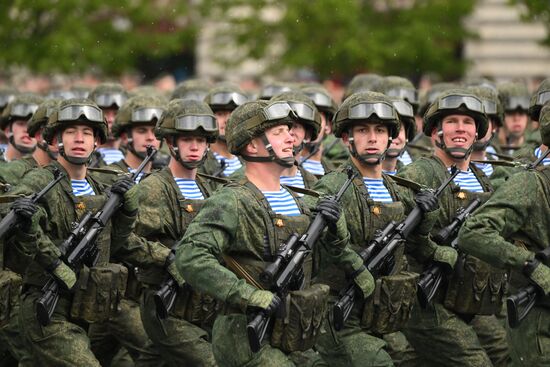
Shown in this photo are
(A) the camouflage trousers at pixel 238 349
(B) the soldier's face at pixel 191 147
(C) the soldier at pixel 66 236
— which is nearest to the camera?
(A) the camouflage trousers at pixel 238 349

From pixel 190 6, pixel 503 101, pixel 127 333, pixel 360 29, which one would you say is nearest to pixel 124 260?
pixel 127 333

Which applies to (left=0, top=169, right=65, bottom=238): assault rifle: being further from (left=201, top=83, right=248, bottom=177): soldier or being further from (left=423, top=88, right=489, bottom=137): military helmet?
(left=201, top=83, right=248, bottom=177): soldier

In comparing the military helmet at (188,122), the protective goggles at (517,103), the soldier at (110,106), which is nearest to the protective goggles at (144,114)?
the soldier at (110,106)

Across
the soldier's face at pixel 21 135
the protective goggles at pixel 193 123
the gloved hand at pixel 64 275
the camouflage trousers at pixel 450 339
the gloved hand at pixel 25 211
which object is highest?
the protective goggles at pixel 193 123

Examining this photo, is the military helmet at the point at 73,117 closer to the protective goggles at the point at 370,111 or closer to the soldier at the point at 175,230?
the soldier at the point at 175,230

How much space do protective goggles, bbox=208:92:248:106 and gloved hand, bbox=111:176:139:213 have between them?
4004 mm

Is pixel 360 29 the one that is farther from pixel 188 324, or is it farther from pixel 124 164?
pixel 188 324

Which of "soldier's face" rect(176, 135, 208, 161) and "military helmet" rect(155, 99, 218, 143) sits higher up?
"military helmet" rect(155, 99, 218, 143)

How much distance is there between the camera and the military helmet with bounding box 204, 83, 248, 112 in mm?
14984

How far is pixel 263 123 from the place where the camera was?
988 centimetres

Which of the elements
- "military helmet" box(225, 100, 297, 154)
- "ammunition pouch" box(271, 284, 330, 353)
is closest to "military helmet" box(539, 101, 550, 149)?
"military helmet" box(225, 100, 297, 154)

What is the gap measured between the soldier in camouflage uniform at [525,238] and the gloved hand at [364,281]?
2.11 feet

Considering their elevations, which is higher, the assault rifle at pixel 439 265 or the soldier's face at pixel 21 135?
the soldier's face at pixel 21 135

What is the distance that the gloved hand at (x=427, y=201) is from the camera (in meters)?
10.7
